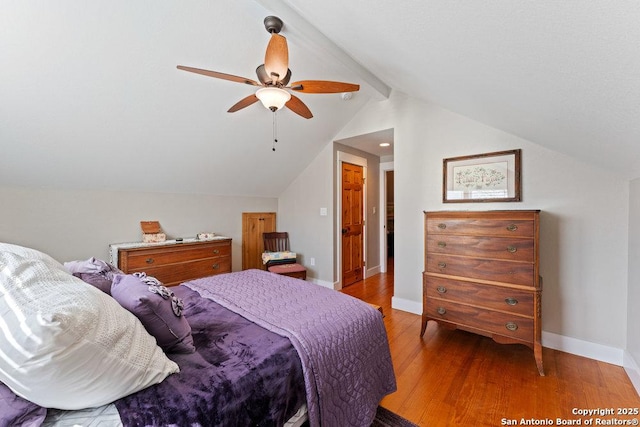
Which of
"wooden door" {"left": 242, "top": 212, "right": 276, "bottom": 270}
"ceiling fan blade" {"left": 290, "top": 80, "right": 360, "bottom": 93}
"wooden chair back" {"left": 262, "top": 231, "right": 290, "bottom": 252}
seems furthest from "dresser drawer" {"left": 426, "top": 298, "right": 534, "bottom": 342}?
"wooden door" {"left": 242, "top": 212, "right": 276, "bottom": 270}

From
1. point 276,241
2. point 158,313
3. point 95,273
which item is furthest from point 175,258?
point 158,313

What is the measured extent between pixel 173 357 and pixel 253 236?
3.54 m

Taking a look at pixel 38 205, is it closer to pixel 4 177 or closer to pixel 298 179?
pixel 4 177

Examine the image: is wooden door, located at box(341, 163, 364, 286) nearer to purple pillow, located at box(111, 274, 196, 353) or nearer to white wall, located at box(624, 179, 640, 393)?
white wall, located at box(624, 179, 640, 393)

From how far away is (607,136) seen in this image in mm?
1476

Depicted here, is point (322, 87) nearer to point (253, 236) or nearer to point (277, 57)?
point (277, 57)

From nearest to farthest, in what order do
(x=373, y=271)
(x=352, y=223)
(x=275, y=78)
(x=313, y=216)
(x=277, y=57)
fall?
(x=277, y=57), (x=275, y=78), (x=313, y=216), (x=352, y=223), (x=373, y=271)

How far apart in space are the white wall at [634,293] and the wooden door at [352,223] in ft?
9.93

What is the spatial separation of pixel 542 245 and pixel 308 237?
3024mm

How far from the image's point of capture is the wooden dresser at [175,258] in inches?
116

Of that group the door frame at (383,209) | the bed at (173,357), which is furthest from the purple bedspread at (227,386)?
the door frame at (383,209)

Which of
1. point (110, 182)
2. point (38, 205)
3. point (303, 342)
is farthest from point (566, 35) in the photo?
point (38, 205)

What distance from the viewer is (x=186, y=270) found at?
11.1 ft

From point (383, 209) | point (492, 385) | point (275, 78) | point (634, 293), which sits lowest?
point (492, 385)
